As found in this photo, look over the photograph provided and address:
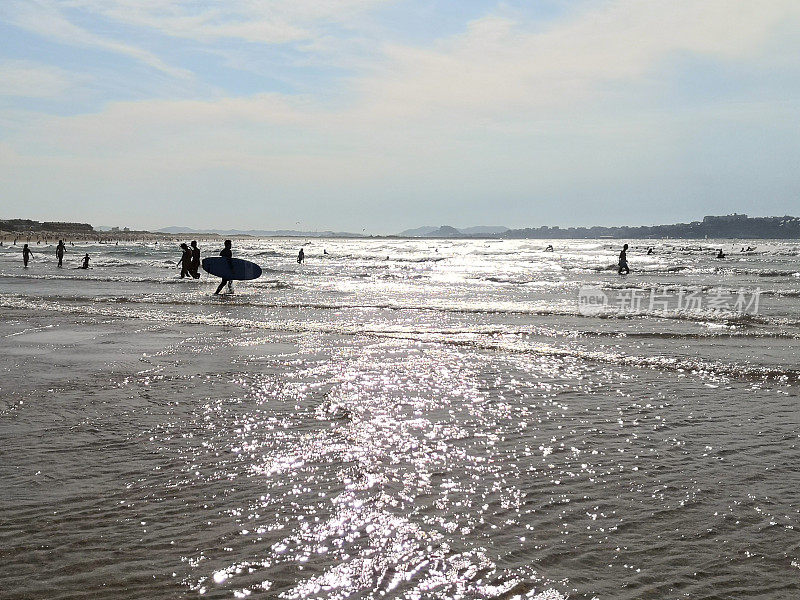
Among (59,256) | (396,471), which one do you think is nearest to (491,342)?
(396,471)

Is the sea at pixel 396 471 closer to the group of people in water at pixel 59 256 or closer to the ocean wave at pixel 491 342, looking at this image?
the ocean wave at pixel 491 342

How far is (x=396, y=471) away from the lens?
19.1ft

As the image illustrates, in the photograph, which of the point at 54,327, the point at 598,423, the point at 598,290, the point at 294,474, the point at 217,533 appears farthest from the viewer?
the point at 598,290

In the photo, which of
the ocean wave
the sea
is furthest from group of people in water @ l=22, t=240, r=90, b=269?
the sea

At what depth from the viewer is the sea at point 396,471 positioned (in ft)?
13.3

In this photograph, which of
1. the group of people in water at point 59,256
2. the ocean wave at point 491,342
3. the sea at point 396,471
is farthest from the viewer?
the group of people in water at point 59,256

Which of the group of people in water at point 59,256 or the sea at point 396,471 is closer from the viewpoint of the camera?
the sea at point 396,471

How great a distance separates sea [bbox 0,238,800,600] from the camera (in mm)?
4043

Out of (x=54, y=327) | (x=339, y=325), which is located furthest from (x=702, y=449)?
(x=54, y=327)

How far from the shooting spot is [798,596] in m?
3.85

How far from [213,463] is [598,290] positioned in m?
31.1

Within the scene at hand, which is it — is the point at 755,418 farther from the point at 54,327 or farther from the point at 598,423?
the point at 54,327

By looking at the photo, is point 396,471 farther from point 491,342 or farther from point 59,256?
point 59,256

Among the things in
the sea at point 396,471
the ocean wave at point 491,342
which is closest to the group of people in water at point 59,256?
the ocean wave at point 491,342
